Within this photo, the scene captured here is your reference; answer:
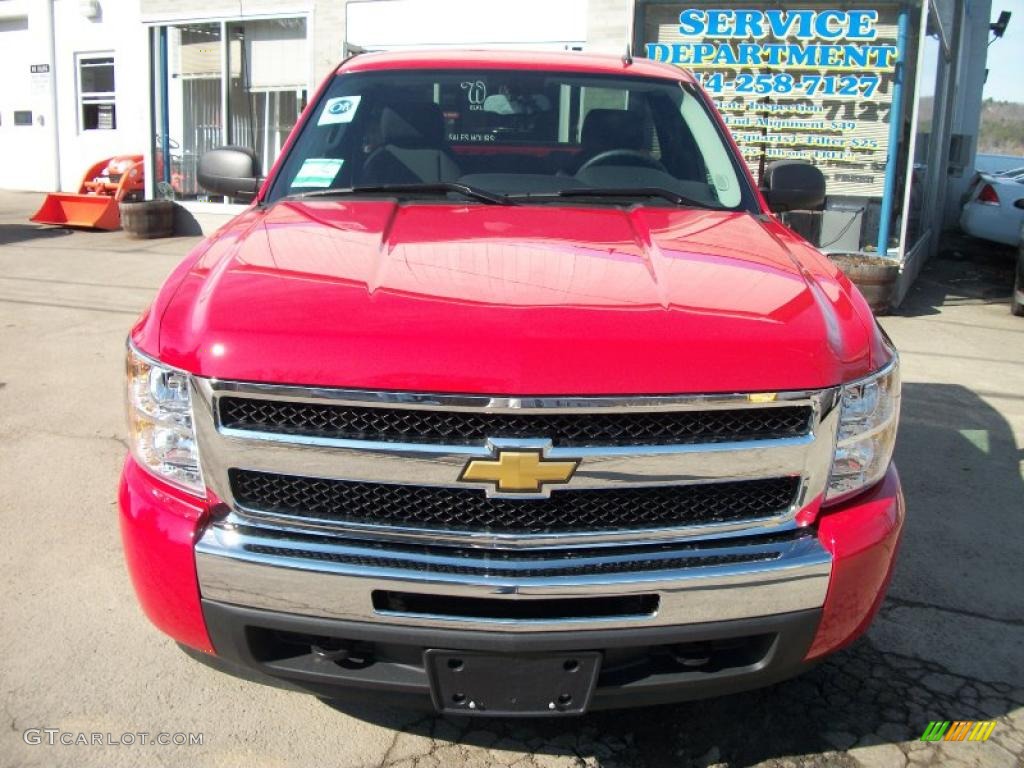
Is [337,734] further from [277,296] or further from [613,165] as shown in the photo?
[613,165]

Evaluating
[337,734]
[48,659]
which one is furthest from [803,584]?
[48,659]

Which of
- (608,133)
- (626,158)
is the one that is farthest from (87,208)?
(626,158)

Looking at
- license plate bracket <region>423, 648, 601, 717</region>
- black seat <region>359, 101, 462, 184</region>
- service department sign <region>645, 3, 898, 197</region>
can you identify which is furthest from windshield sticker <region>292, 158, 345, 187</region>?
service department sign <region>645, 3, 898, 197</region>

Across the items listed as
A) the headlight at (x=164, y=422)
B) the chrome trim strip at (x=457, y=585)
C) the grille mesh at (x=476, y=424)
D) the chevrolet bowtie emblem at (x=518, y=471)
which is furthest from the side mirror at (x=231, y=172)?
the chevrolet bowtie emblem at (x=518, y=471)

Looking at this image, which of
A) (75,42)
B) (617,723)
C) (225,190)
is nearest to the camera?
(617,723)

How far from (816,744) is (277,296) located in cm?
188

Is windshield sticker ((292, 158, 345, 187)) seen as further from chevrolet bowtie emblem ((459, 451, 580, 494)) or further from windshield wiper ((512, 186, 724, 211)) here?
chevrolet bowtie emblem ((459, 451, 580, 494))

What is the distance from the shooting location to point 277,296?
2.20 meters

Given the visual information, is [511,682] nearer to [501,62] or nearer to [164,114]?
[501,62]

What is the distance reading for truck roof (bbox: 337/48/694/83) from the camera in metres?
3.79

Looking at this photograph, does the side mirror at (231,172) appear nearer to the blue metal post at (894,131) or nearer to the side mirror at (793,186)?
the side mirror at (793,186)

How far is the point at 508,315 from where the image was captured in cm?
208

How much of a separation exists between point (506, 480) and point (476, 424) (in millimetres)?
137

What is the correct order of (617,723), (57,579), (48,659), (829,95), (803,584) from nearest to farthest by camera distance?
(803,584) → (617,723) → (48,659) → (57,579) → (829,95)
